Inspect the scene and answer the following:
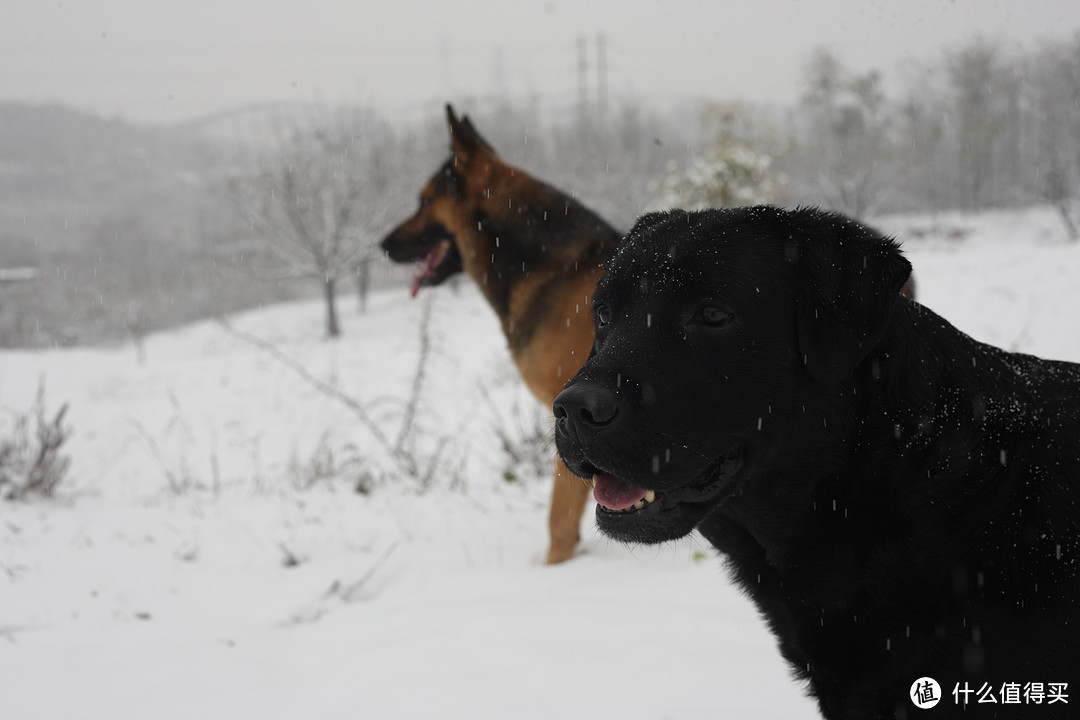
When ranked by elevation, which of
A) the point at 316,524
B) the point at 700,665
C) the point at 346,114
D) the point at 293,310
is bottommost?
the point at 293,310

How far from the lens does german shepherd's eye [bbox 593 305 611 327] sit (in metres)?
1.95

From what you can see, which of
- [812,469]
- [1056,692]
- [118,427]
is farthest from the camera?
[118,427]

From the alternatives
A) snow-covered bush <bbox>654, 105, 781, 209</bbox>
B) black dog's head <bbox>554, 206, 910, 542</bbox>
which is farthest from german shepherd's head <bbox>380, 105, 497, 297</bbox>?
snow-covered bush <bbox>654, 105, 781, 209</bbox>

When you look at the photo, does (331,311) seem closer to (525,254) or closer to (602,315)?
(525,254)

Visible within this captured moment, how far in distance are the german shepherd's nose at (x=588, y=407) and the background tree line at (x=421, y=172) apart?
505 inches

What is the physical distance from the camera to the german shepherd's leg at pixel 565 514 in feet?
11.8

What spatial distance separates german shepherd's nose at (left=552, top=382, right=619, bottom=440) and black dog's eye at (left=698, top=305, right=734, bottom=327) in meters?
0.35

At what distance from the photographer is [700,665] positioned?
2.38m

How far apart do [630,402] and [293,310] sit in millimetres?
33471

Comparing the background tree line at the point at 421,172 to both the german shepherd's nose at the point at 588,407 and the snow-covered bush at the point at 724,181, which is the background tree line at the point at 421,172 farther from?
the german shepherd's nose at the point at 588,407

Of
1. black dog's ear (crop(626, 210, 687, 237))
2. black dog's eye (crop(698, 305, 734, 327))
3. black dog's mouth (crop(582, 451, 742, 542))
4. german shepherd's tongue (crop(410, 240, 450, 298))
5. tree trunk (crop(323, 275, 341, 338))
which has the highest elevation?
black dog's ear (crop(626, 210, 687, 237))

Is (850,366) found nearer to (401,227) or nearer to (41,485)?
(401,227)

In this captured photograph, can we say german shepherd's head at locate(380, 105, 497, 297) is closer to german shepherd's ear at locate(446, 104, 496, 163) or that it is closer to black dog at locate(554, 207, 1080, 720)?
german shepherd's ear at locate(446, 104, 496, 163)

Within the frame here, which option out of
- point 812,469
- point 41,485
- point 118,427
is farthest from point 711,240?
point 118,427
